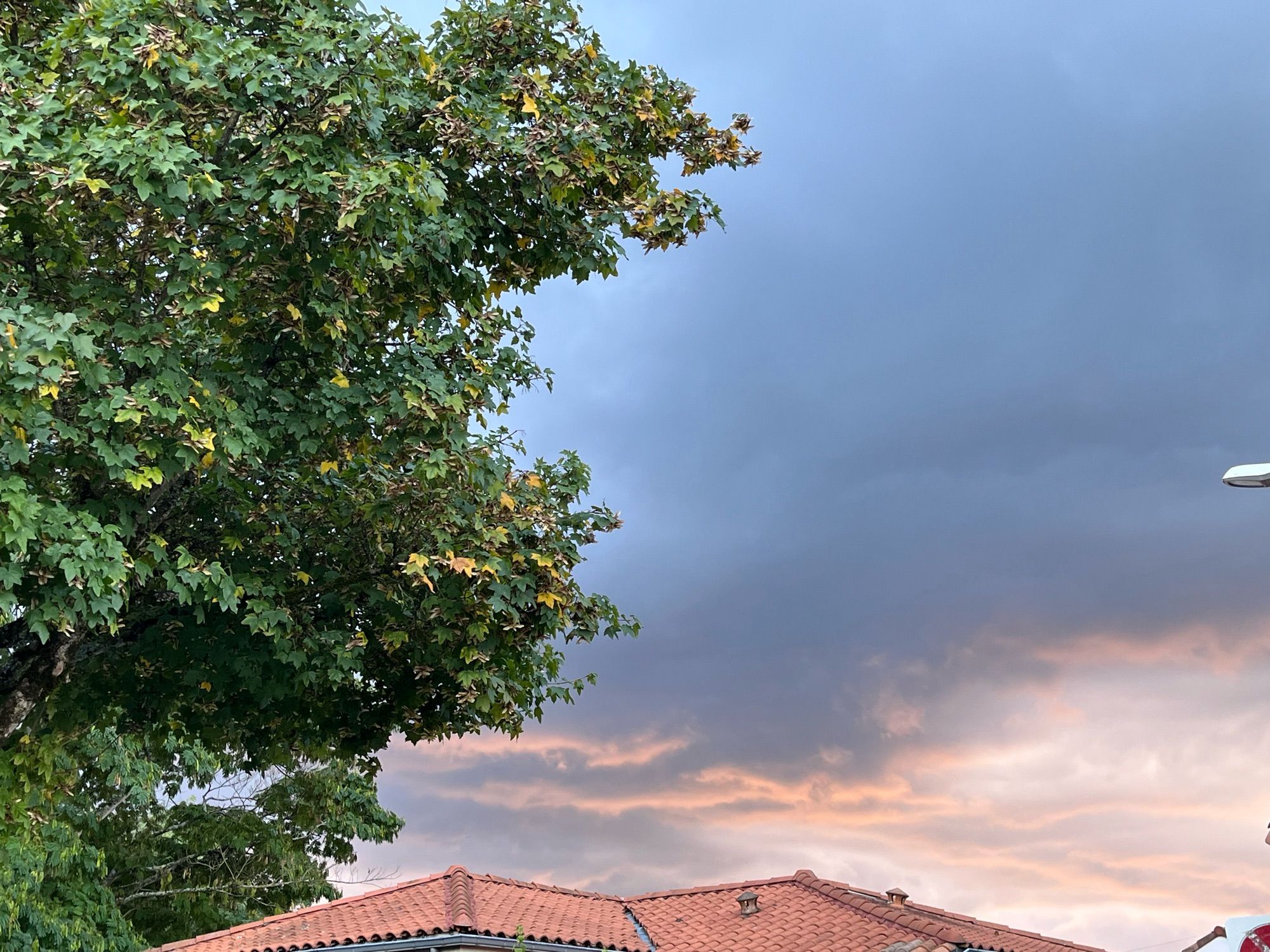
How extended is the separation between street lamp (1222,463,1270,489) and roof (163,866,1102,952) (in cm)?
1252

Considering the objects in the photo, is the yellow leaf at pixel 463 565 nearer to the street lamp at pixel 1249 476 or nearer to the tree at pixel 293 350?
the tree at pixel 293 350

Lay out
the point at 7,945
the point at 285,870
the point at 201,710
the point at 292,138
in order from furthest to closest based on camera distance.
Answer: the point at 285,870 < the point at 7,945 < the point at 201,710 < the point at 292,138

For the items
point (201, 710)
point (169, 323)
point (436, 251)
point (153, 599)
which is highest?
point (436, 251)

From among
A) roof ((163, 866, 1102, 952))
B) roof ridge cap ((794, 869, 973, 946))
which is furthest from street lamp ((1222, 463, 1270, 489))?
roof ridge cap ((794, 869, 973, 946))

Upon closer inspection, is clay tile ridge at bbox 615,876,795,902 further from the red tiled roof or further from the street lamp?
the street lamp

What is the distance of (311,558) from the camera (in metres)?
14.2

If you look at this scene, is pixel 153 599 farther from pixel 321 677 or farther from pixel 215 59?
pixel 215 59

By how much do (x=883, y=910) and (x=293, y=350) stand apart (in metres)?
16.7

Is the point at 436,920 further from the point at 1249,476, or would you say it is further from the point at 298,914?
the point at 1249,476

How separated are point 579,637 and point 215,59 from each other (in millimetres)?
7684

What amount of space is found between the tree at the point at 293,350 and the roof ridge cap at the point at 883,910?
10085 millimetres

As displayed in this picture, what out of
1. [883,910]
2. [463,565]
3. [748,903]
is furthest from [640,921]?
[463,565]

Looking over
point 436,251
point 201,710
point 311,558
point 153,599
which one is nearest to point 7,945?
point 201,710

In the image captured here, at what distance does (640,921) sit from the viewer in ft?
82.1
